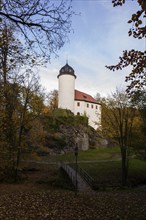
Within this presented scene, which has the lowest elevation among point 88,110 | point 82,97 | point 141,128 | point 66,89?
point 141,128

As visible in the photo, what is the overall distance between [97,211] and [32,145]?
19.0 metres

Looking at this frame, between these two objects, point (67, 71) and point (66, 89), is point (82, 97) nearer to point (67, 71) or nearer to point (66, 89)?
point (66, 89)

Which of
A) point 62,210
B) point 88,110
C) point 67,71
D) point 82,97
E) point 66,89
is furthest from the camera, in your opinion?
point 88,110

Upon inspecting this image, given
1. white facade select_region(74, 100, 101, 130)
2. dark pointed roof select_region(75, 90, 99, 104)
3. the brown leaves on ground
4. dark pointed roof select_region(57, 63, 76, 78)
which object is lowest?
the brown leaves on ground

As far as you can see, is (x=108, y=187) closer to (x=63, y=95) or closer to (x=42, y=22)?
(x=42, y=22)

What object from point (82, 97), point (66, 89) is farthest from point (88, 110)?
point (66, 89)

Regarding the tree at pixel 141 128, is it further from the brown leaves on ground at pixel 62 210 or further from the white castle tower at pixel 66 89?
the white castle tower at pixel 66 89

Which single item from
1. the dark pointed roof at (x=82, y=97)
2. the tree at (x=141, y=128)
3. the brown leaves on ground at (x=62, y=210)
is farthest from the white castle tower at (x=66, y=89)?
the brown leaves on ground at (x=62, y=210)

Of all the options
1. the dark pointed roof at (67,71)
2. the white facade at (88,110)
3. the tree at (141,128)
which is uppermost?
the dark pointed roof at (67,71)

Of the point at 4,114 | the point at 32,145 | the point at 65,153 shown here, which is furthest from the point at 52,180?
the point at 65,153

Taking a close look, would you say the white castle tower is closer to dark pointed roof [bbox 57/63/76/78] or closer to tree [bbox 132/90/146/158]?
dark pointed roof [bbox 57/63/76/78]

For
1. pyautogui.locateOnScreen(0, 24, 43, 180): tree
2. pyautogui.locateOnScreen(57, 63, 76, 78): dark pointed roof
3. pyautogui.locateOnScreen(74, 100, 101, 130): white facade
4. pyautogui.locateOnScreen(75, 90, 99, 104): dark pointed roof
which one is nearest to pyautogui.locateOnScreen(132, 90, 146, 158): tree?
pyautogui.locateOnScreen(0, 24, 43, 180): tree

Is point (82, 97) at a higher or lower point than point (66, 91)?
lower

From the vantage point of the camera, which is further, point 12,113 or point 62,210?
point 12,113
